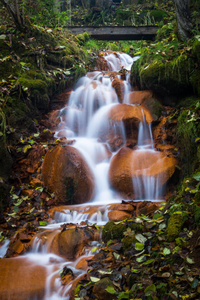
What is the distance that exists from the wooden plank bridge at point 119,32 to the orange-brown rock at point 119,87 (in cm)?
425

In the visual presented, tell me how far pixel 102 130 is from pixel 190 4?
421 cm

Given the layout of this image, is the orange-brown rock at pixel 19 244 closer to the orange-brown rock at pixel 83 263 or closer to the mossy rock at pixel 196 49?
the orange-brown rock at pixel 83 263

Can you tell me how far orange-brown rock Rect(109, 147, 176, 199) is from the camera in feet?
18.0

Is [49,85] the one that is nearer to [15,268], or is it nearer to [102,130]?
[102,130]

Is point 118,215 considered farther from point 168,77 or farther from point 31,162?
point 168,77

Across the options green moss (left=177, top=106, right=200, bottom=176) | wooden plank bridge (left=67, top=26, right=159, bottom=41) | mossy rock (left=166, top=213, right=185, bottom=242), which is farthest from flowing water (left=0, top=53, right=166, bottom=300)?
wooden plank bridge (left=67, top=26, right=159, bottom=41)

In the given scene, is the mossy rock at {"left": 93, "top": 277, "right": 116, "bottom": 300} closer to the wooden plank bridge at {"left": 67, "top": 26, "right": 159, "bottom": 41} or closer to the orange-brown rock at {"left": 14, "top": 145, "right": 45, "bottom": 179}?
the orange-brown rock at {"left": 14, "top": 145, "right": 45, "bottom": 179}

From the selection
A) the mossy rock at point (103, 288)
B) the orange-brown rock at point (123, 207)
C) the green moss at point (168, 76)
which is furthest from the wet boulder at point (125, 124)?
the mossy rock at point (103, 288)

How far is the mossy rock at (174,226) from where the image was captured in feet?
9.43

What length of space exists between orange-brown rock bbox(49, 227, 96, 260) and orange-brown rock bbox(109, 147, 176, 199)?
1.81m

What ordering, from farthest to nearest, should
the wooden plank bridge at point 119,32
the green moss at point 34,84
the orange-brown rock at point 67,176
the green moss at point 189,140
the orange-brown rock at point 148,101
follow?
the wooden plank bridge at point 119,32
the orange-brown rock at point 148,101
the green moss at point 34,84
the orange-brown rock at point 67,176
the green moss at point 189,140

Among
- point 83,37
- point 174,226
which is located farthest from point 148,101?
point 83,37

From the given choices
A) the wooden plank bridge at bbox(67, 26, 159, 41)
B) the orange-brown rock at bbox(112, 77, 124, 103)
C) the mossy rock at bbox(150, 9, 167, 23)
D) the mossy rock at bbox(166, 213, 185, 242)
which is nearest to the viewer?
the mossy rock at bbox(166, 213, 185, 242)

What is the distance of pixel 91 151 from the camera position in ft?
20.8
